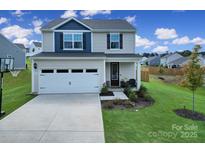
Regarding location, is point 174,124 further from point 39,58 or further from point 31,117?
point 39,58

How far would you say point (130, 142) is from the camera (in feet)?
26.4

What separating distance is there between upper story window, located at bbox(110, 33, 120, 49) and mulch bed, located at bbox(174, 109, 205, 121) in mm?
8242

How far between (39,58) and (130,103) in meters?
7.25

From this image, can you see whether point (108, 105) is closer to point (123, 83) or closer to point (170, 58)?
point (123, 83)

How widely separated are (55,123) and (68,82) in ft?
24.8

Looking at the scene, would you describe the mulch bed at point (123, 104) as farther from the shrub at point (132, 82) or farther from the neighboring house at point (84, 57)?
the shrub at point (132, 82)

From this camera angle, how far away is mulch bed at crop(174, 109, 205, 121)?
38.3ft

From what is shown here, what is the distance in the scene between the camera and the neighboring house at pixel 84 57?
1697 centimetres

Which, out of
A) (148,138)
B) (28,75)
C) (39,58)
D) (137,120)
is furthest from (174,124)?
(28,75)

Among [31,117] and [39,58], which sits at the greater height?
[39,58]

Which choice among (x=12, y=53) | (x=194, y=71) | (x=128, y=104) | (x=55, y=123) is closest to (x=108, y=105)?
(x=128, y=104)

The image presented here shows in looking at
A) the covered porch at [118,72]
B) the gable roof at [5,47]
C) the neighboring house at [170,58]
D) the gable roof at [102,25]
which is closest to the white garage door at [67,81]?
the covered porch at [118,72]

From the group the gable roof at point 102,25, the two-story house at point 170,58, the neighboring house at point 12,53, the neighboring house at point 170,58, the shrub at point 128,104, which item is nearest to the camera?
the shrub at point 128,104

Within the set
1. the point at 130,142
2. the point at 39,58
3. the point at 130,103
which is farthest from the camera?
the point at 39,58
